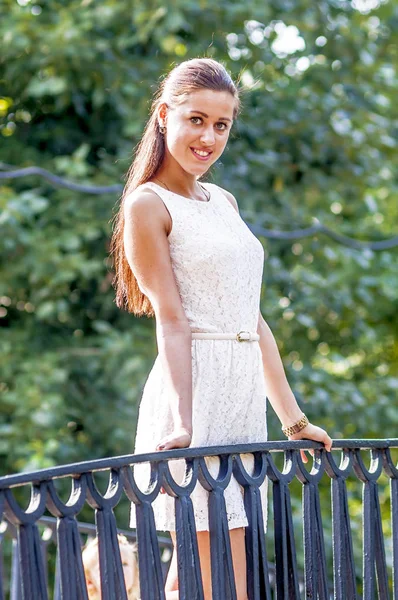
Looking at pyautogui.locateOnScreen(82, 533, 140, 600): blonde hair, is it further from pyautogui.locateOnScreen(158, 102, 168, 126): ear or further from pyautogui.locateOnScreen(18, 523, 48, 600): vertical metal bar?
pyautogui.locateOnScreen(18, 523, 48, 600): vertical metal bar

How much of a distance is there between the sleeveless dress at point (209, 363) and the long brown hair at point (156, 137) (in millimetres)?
99

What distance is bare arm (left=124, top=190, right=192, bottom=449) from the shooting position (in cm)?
226

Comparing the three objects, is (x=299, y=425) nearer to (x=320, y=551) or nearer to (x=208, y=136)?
(x=320, y=551)

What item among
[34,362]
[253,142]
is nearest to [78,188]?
[34,362]

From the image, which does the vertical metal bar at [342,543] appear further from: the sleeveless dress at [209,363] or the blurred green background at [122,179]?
the blurred green background at [122,179]

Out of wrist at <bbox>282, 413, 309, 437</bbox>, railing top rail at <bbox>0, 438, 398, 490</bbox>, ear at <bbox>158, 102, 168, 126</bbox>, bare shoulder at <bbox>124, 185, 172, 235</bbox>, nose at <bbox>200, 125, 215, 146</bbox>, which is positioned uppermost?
ear at <bbox>158, 102, 168, 126</bbox>

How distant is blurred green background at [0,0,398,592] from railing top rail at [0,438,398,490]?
114 inches

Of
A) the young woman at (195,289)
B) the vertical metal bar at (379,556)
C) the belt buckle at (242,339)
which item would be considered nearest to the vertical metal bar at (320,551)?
the young woman at (195,289)

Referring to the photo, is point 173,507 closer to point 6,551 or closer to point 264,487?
point 264,487

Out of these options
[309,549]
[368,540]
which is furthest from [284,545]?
[368,540]

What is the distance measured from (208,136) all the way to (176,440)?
641mm

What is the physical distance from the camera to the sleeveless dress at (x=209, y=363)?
2.31 meters

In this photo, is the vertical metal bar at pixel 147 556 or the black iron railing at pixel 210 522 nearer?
the black iron railing at pixel 210 522

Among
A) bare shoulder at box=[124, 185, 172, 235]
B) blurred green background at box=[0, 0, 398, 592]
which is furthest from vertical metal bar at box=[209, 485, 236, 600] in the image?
blurred green background at box=[0, 0, 398, 592]
